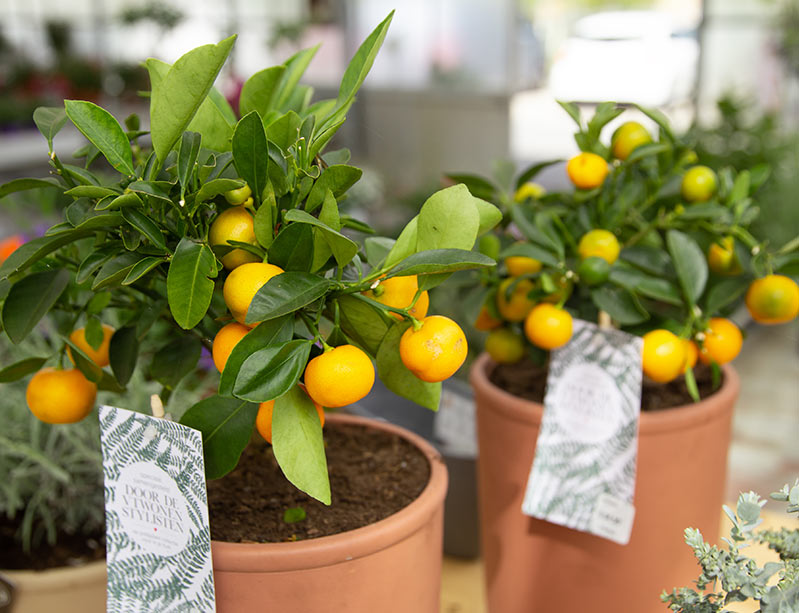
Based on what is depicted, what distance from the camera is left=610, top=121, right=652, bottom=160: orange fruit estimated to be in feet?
2.49

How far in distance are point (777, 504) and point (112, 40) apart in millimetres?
5107

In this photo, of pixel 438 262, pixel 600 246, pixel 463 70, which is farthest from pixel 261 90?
pixel 463 70

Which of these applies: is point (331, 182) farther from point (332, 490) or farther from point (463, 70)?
point (463, 70)

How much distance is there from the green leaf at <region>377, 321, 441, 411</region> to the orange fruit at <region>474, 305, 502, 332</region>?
0.79 feet

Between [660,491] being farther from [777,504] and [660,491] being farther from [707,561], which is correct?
[777,504]

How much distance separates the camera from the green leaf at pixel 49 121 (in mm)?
547

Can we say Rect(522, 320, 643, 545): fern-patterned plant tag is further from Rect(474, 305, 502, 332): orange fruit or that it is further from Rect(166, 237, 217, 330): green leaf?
Rect(166, 237, 217, 330): green leaf

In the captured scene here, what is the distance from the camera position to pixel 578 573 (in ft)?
2.52

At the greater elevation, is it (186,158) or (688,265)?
(186,158)

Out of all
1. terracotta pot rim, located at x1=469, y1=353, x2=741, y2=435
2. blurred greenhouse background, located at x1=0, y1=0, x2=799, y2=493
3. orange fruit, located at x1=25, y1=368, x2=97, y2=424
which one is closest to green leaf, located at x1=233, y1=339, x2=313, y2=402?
orange fruit, located at x1=25, y1=368, x2=97, y2=424

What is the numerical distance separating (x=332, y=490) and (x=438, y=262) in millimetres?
257

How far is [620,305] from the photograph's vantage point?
74 centimetres

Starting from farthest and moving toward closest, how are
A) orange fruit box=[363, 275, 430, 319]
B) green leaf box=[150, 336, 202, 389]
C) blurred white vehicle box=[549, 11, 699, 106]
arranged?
blurred white vehicle box=[549, 11, 699, 106], green leaf box=[150, 336, 202, 389], orange fruit box=[363, 275, 430, 319]

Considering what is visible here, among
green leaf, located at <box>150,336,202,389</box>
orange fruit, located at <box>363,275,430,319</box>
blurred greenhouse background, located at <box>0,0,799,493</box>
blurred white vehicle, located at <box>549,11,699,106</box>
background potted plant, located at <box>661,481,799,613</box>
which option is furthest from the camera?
blurred white vehicle, located at <box>549,11,699,106</box>
